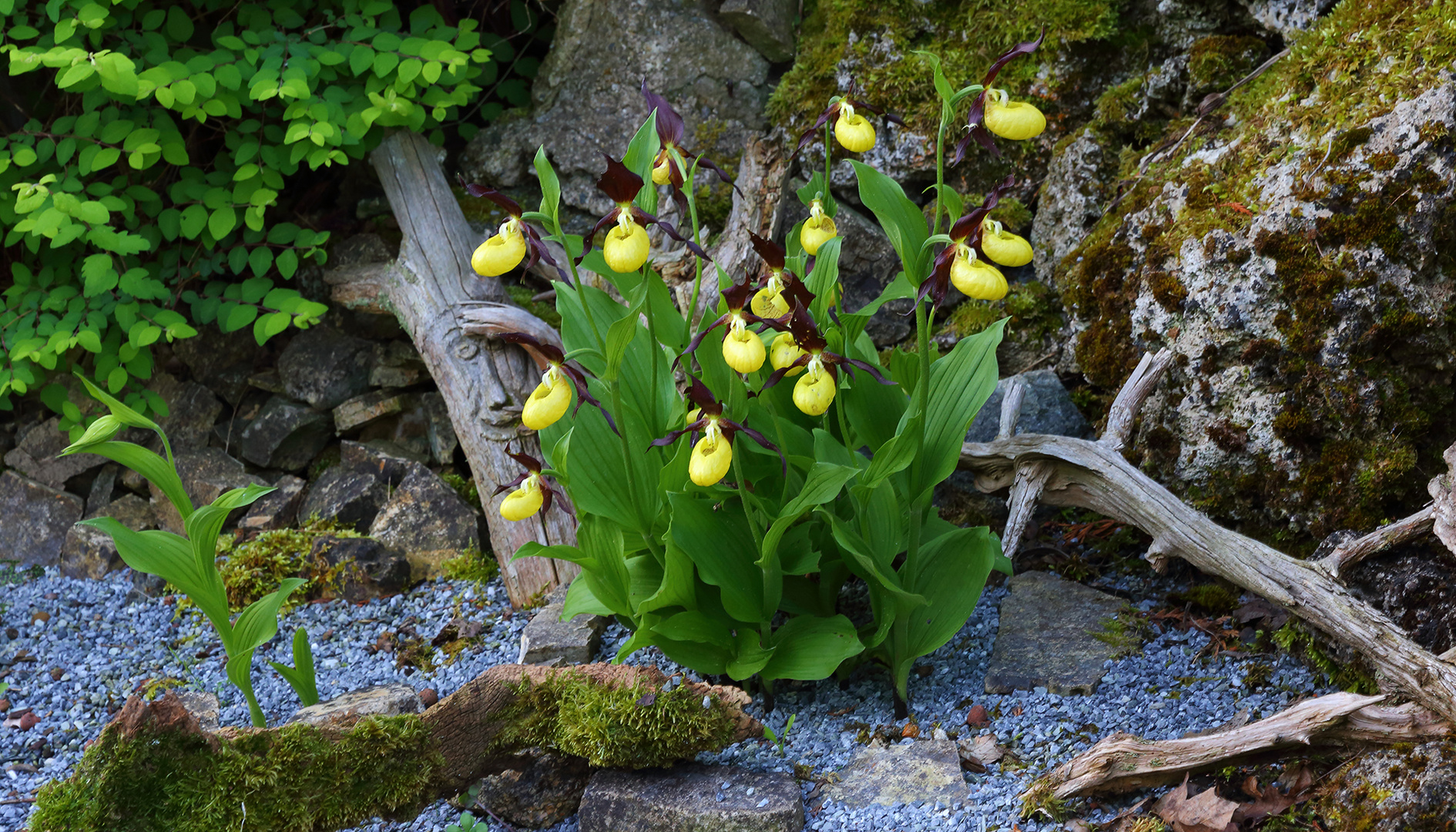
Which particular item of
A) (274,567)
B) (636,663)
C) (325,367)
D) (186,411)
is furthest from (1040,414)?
(186,411)

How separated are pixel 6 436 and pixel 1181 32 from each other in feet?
18.8

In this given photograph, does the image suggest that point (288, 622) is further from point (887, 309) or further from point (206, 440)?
point (887, 309)

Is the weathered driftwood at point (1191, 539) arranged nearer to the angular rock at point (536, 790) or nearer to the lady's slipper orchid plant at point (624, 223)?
the lady's slipper orchid plant at point (624, 223)

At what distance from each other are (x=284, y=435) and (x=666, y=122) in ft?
9.92

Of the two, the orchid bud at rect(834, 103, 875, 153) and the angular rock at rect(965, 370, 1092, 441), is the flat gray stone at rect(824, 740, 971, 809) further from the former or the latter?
the orchid bud at rect(834, 103, 875, 153)

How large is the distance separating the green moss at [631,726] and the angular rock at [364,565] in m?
1.71

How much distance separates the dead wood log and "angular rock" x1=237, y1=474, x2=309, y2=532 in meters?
0.89

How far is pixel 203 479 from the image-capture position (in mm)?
4457

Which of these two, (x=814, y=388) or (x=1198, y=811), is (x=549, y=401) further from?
(x=1198, y=811)

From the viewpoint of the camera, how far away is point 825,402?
2164 mm

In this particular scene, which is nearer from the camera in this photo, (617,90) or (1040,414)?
(1040,414)

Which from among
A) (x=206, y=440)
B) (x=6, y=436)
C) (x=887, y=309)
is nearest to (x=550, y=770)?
(x=887, y=309)

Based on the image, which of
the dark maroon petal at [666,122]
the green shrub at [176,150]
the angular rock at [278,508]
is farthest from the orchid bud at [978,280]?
the angular rock at [278,508]

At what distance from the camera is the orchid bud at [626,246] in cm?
206
